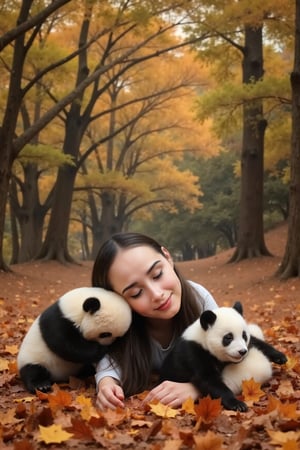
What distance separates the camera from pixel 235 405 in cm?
271

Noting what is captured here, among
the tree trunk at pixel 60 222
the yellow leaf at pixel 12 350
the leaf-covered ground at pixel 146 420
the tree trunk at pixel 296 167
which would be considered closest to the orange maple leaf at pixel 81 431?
the leaf-covered ground at pixel 146 420

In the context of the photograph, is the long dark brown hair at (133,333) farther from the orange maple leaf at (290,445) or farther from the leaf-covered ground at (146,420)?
the orange maple leaf at (290,445)

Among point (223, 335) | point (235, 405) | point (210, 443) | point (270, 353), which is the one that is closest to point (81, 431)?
point (210, 443)

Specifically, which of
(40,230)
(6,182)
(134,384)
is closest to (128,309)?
(134,384)

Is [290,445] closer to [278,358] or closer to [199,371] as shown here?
[199,371]

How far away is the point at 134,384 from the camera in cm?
327

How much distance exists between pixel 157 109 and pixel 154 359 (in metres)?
21.1

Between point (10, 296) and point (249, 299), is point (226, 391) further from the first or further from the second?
point (10, 296)

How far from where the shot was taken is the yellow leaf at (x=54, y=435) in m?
2.18

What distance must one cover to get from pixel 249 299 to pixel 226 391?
7442 mm

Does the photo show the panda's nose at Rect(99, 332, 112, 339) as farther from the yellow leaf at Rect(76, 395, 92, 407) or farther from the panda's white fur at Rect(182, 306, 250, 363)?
the panda's white fur at Rect(182, 306, 250, 363)

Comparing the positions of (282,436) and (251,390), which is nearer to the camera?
(282,436)

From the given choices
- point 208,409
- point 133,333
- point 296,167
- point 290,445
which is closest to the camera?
point 290,445

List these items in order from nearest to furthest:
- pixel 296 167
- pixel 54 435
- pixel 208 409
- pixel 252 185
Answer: pixel 54 435 → pixel 208 409 → pixel 296 167 → pixel 252 185
